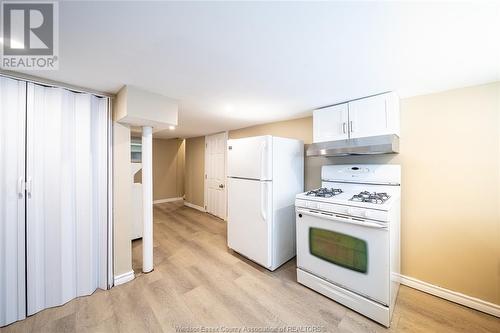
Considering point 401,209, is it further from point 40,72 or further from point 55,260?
point 40,72

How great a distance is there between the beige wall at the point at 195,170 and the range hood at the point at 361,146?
3.76 meters

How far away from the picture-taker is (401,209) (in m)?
2.19

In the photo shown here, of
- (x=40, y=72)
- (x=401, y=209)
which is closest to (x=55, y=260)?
(x=40, y=72)

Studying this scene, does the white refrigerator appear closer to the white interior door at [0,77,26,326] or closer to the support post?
the support post

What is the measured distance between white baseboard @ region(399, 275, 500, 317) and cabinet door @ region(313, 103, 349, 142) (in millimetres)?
1771

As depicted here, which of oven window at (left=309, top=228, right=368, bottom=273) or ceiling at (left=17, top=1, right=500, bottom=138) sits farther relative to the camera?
oven window at (left=309, top=228, right=368, bottom=273)

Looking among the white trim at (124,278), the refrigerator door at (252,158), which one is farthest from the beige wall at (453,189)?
the white trim at (124,278)

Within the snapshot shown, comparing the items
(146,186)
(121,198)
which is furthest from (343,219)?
(121,198)

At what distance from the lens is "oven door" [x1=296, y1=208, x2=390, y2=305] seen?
5.27 ft

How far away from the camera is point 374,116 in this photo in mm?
2098

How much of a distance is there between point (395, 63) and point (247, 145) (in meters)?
1.69

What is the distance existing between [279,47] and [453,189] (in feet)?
7.23

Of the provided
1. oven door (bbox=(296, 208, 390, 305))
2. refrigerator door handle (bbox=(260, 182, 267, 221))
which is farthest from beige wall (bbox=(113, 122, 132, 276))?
oven door (bbox=(296, 208, 390, 305))

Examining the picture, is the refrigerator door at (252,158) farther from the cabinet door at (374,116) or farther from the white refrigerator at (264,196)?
the cabinet door at (374,116)
